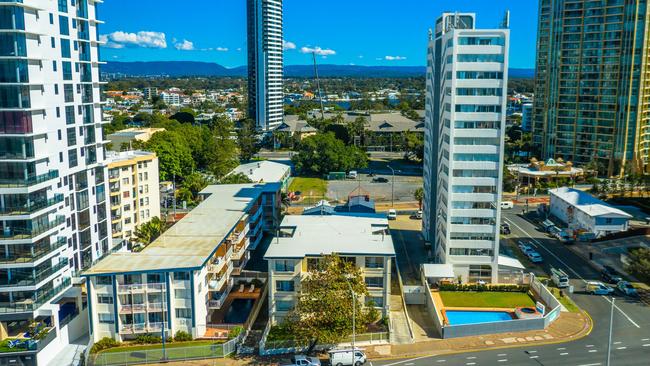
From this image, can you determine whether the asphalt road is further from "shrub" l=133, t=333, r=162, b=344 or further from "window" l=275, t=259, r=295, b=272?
"shrub" l=133, t=333, r=162, b=344

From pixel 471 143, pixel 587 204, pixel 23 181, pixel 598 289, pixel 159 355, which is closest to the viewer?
pixel 159 355

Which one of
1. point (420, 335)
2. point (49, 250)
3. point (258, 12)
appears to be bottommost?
point (420, 335)

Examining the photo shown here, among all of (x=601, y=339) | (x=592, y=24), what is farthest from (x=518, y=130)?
(x=601, y=339)

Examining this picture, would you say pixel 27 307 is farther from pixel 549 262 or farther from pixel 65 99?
pixel 549 262

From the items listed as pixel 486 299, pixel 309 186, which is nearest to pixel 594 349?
pixel 486 299

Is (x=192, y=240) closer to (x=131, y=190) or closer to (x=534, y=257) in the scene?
(x=131, y=190)

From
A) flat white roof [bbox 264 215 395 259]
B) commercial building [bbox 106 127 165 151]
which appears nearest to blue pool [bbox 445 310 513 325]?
flat white roof [bbox 264 215 395 259]
